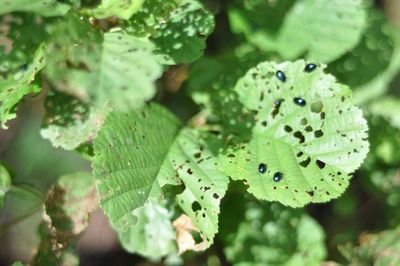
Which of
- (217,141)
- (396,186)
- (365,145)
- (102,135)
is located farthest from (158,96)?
(396,186)

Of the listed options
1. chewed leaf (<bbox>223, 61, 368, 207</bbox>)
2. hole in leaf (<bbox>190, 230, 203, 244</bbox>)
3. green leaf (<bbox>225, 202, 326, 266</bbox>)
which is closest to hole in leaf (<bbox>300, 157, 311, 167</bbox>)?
chewed leaf (<bbox>223, 61, 368, 207</bbox>)

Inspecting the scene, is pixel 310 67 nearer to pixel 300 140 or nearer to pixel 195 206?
pixel 300 140

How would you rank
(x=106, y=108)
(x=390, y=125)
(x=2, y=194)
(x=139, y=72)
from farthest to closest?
(x=390, y=125)
(x=2, y=194)
(x=106, y=108)
(x=139, y=72)

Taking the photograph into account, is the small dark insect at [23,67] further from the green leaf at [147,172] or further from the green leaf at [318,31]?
the green leaf at [318,31]

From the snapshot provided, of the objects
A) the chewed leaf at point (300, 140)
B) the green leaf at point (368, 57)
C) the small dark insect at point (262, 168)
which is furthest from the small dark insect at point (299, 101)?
the green leaf at point (368, 57)

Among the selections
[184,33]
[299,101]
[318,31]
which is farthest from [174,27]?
[318,31]

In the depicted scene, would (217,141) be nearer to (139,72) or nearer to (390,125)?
(139,72)

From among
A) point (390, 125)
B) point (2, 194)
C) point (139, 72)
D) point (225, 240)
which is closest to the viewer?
point (139, 72)

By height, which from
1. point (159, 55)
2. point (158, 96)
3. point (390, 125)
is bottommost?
point (390, 125)

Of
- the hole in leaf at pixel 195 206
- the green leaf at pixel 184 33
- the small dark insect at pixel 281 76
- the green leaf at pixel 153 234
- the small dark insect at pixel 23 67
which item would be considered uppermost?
the green leaf at pixel 184 33
